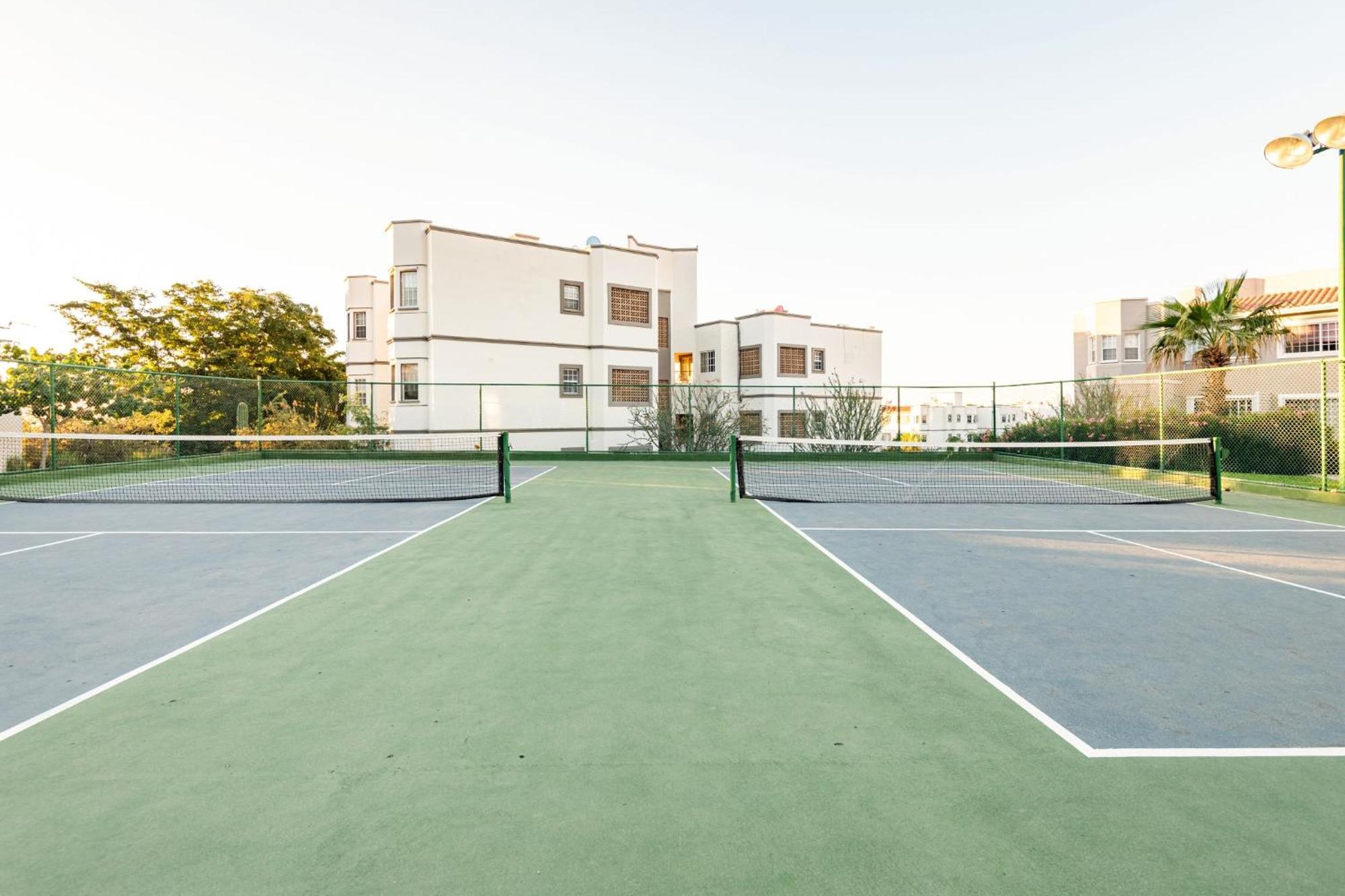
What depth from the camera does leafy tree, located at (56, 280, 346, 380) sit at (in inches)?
1510

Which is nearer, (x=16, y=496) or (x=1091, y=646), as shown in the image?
(x=1091, y=646)

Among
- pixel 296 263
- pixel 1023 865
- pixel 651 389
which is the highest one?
pixel 296 263

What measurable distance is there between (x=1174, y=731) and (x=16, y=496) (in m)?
18.9

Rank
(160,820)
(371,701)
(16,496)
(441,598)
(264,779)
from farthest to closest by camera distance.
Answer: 1. (16,496)
2. (441,598)
3. (371,701)
4. (264,779)
5. (160,820)

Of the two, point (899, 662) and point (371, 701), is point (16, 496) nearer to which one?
point (371, 701)

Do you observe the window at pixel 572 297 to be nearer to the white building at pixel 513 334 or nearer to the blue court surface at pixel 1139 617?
the white building at pixel 513 334

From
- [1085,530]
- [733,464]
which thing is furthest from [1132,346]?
[1085,530]

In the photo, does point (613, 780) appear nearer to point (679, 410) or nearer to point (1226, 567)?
point (1226, 567)

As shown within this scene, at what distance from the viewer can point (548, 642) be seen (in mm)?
4840

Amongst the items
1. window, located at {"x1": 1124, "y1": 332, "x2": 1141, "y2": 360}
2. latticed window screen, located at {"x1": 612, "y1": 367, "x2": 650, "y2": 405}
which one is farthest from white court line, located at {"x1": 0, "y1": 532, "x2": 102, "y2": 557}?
window, located at {"x1": 1124, "y1": 332, "x2": 1141, "y2": 360}

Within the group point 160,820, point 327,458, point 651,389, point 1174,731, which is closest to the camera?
point 160,820

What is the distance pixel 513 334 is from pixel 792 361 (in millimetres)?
18777

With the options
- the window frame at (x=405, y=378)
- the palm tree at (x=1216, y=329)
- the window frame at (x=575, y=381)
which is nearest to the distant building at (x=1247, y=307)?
the palm tree at (x=1216, y=329)

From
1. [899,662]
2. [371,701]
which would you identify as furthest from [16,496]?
[899,662]
